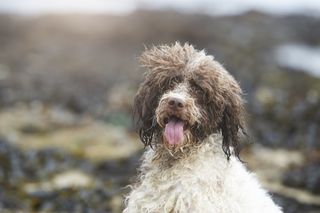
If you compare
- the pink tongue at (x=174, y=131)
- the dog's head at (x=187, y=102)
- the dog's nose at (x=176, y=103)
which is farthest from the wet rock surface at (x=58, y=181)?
the dog's nose at (x=176, y=103)

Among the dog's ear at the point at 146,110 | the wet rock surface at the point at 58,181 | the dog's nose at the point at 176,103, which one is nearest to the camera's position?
the dog's nose at the point at 176,103

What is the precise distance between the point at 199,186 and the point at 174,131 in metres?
0.55

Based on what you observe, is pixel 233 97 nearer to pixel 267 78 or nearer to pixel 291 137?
pixel 291 137

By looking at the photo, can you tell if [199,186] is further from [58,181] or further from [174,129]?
[58,181]

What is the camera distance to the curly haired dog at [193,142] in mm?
7605

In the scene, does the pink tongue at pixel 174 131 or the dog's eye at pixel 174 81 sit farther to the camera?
the dog's eye at pixel 174 81

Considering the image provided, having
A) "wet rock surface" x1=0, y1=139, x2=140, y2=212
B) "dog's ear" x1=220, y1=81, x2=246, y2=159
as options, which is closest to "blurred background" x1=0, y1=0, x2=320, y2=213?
"wet rock surface" x1=0, y1=139, x2=140, y2=212

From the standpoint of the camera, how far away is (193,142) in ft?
25.2

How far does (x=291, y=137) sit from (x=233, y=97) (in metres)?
8.85

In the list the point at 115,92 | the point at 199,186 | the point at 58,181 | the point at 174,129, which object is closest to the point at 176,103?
the point at 174,129

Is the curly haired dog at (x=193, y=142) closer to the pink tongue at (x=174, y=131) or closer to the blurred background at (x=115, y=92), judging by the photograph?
the pink tongue at (x=174, y=131)

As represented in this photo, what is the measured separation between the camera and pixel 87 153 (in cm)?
1541

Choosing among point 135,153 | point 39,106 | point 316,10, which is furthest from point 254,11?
point 135,153

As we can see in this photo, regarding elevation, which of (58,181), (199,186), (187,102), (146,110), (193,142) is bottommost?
(199,186)
